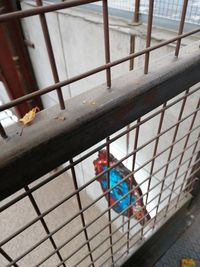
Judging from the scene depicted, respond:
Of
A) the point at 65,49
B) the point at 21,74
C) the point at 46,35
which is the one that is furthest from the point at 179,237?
the point at 21,74

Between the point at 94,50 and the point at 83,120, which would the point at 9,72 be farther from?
the point at 83,120

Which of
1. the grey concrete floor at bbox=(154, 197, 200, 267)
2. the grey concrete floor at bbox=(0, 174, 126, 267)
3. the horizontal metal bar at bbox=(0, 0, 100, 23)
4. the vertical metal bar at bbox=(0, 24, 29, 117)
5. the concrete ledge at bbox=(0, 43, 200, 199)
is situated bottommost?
the grey concrete floor at bbox=(0, 174, 126, 267)

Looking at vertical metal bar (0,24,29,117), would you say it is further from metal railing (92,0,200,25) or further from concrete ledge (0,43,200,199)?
concrete ledge (0,43,200,199)

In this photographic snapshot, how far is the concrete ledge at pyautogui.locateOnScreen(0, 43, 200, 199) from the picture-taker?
34 cm

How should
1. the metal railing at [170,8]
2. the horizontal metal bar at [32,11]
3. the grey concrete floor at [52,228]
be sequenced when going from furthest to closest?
the grey concrete floor at [52,228] < the metal railing at [170,8] < the horizontal metal bar at [32,11]

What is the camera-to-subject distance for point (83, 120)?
0.38m

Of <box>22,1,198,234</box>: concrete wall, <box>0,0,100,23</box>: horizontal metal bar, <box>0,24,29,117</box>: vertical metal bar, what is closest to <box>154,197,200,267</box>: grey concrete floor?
<box>22,1,198,234</box>: concrete wall

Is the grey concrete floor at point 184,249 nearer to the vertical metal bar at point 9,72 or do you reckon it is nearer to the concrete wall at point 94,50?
the concrete wall at point 94,50

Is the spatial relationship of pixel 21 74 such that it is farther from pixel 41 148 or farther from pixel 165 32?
pixel 41 148

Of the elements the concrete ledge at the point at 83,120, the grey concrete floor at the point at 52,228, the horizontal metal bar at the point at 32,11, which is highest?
the horizontal metal bar at the point at 32,11

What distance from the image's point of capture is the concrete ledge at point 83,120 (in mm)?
342

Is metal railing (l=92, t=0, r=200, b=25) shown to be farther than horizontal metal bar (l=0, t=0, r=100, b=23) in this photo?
Yes

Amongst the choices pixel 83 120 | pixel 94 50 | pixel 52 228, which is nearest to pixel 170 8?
pixel 94 50

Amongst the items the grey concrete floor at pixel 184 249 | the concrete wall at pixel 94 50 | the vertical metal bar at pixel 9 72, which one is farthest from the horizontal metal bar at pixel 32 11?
the vertical metal bar at pixel 9 72
